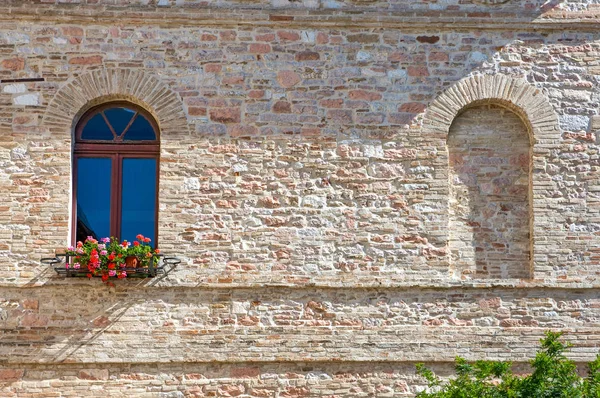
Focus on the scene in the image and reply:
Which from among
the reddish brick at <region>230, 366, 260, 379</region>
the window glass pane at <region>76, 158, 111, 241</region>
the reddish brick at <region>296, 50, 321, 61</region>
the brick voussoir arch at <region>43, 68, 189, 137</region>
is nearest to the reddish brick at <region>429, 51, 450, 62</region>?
the reddish brick at <region>296, 50, 321, 61</region>

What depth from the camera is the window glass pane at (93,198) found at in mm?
10000

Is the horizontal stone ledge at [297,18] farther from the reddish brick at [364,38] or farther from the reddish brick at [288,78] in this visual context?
the reddish brick at [288,78]

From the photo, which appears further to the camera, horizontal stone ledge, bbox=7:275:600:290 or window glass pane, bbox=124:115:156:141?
window glass pane, bbox=124:115:156:141

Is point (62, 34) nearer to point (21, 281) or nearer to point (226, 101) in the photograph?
point (226, 101)

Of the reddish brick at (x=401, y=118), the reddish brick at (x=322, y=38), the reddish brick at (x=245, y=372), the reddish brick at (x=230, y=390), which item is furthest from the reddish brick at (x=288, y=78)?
the reddish brick at (x=230, y=390)

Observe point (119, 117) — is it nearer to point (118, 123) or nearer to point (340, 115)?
point (118, 123)

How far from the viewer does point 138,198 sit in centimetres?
1007

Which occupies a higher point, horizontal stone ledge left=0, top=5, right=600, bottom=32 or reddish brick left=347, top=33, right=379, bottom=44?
horizontal stone ledge left=0, top=5, right=600, bottom=32

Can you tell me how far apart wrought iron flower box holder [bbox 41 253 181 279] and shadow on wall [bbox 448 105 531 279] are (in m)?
2.94

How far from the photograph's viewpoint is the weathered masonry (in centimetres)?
962

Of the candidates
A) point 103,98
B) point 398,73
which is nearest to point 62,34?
point 103,98

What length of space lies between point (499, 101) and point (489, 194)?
984 millimetres

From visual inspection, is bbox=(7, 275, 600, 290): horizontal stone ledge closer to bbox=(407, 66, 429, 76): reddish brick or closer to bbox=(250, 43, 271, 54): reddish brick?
bbox=(407, 66, 429, 76): reddish brick

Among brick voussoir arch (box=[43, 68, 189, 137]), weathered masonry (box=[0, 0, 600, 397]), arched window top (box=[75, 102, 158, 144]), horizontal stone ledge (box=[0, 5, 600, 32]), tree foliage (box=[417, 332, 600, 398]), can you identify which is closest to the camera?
tree foliage (box=[417, 332, 600, 398])
